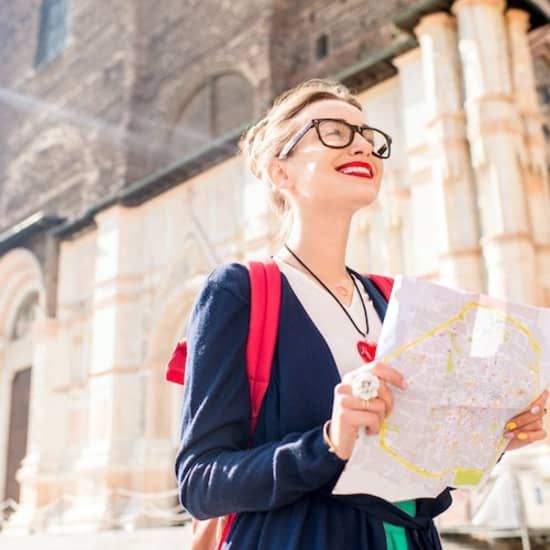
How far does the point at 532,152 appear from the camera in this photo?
7.00 meters

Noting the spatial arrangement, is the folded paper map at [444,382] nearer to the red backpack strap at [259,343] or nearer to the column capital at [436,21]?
the red backpack strap at [259,343]

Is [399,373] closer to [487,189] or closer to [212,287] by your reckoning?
[212,287]

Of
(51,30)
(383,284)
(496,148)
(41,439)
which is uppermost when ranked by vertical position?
(51,30)

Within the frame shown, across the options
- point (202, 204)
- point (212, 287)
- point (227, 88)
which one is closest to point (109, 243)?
point (202, 204)

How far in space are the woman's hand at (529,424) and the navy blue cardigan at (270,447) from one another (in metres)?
0.20

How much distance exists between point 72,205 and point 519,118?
A: 403 inches

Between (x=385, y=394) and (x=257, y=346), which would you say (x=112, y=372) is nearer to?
(x=257, y=346)

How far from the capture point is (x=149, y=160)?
43.9 feet

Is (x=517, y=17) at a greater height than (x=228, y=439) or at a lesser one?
greater

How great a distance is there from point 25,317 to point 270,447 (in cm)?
1421

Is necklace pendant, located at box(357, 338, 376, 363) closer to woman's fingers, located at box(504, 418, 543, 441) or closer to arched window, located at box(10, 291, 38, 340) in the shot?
woman's fingers, located at box(504, 418, 543, 441)

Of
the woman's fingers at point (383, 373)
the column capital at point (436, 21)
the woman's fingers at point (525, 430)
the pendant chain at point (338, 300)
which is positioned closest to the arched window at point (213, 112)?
the column capital at point (436, 21)

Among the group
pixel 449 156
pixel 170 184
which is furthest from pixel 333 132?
pixel 170 184

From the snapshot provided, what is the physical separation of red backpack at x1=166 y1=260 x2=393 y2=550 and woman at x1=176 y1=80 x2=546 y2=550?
0.02 metres
